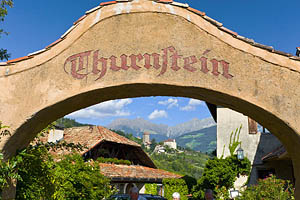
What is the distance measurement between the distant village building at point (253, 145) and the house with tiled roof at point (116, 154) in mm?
5705

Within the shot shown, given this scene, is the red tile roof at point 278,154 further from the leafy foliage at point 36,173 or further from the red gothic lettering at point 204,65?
the leafy foliage at point 36,173

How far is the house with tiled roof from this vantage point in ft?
57.3

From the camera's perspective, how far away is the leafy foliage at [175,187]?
18.5m

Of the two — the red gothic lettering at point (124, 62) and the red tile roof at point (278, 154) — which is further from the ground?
the red gothic lettering at point (124, 62)

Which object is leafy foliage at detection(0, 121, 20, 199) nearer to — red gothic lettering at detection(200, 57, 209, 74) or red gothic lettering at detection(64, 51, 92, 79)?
red gothic lettering at detection(64, 51, 92, 79)

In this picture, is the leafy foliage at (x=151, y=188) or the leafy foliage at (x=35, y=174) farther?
the leafy foliage at (x=151, y=188)

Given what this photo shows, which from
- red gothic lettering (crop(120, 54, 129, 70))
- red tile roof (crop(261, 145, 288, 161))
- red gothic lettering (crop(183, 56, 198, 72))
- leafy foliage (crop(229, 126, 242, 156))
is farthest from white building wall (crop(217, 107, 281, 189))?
red gothic lettering (crop(120, 54, 129, 70))

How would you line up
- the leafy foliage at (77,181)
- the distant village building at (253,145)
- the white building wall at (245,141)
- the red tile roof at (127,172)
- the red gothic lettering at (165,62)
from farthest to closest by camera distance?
the red tile roof at (127,172), the white building wall at (245,141), the distant village building at (253,145), the leafy foliage at (77,181), the red gothic lettering at (165,62)

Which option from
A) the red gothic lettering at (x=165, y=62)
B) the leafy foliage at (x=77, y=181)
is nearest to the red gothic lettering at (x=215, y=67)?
the red gothic lettering at (x=165, y=62)

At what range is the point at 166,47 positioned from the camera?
4.36 m

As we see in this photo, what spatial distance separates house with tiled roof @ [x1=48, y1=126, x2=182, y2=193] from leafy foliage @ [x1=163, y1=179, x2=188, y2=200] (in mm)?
1210

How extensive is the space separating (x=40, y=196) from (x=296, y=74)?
177 inches

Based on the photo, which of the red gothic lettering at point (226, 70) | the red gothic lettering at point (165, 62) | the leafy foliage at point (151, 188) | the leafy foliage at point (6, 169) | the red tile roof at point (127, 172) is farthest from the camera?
the leafy foliage at point (151, 188)

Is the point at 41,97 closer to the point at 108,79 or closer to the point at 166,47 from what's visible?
the point at 108,79
